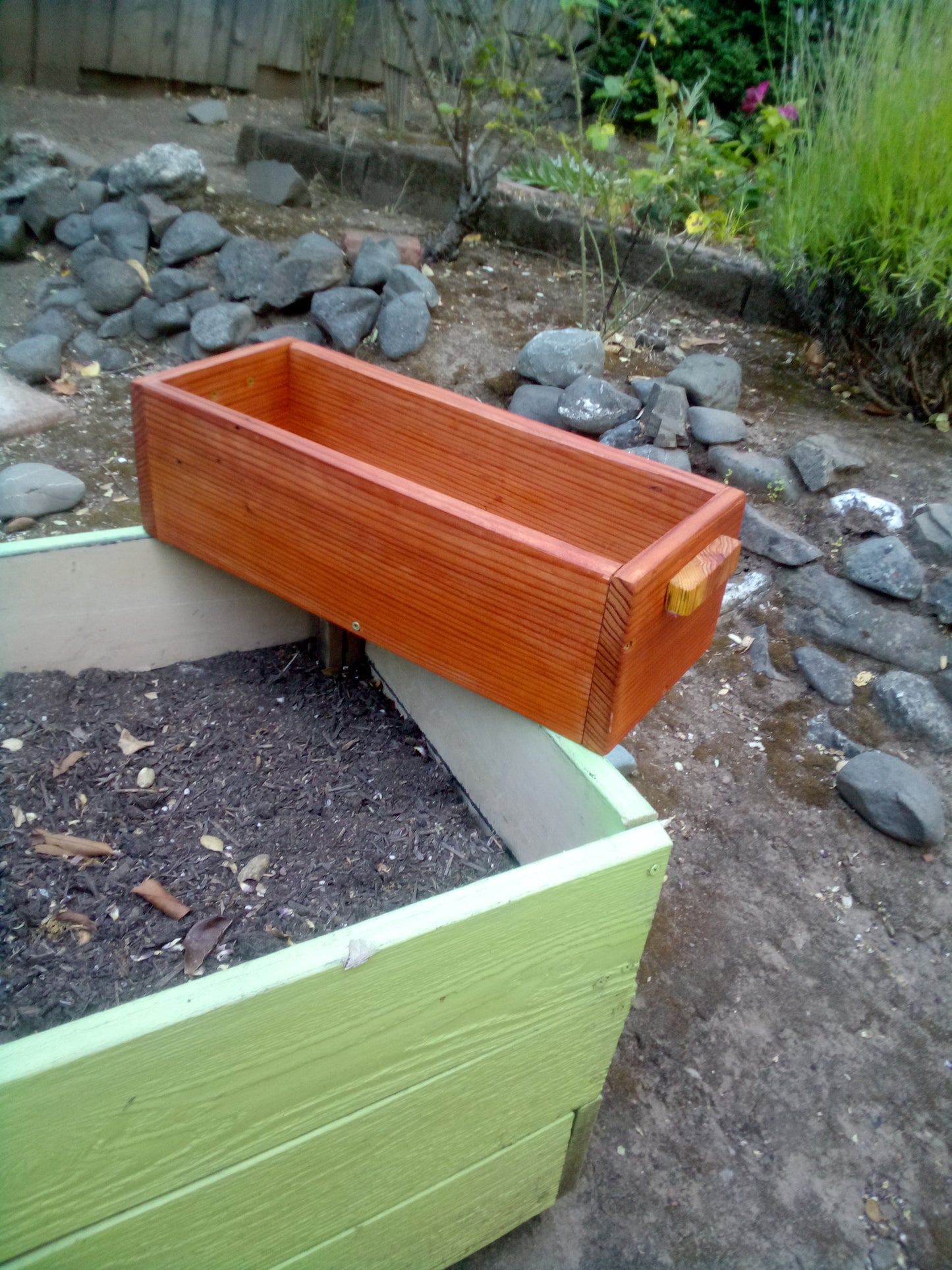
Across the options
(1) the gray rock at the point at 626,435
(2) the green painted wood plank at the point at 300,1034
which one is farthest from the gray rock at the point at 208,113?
(2) the green painted wood plank at the point at 300,1034

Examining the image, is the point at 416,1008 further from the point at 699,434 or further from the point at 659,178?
the point at 659,178

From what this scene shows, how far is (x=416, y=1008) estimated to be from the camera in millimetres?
966

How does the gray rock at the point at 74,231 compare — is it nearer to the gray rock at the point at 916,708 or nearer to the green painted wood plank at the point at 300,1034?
the gray rock at the point at 916,708

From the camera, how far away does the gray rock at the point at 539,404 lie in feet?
9.66

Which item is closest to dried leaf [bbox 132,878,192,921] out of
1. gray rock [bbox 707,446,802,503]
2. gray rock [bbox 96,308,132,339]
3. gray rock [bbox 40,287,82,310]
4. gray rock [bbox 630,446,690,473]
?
gray rock [bbox 630,446,690,473]

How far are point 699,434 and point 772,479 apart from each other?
10.3 inches

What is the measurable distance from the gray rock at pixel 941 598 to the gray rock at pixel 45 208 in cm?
377

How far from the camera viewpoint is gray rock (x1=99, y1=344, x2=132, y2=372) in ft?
11.6

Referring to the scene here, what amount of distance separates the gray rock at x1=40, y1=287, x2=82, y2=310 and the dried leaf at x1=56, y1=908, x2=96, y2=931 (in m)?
3.18

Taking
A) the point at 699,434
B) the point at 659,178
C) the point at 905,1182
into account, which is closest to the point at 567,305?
the point at 659,178

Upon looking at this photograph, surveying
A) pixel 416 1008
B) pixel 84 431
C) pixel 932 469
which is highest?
pixel 932 469

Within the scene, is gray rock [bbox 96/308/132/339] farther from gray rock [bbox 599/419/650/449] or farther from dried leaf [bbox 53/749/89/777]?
dried leaf [bbox 53/749/89/777]

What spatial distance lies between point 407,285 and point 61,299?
1404 mm

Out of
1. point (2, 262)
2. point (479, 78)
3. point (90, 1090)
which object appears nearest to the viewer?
point (90, 1090)
